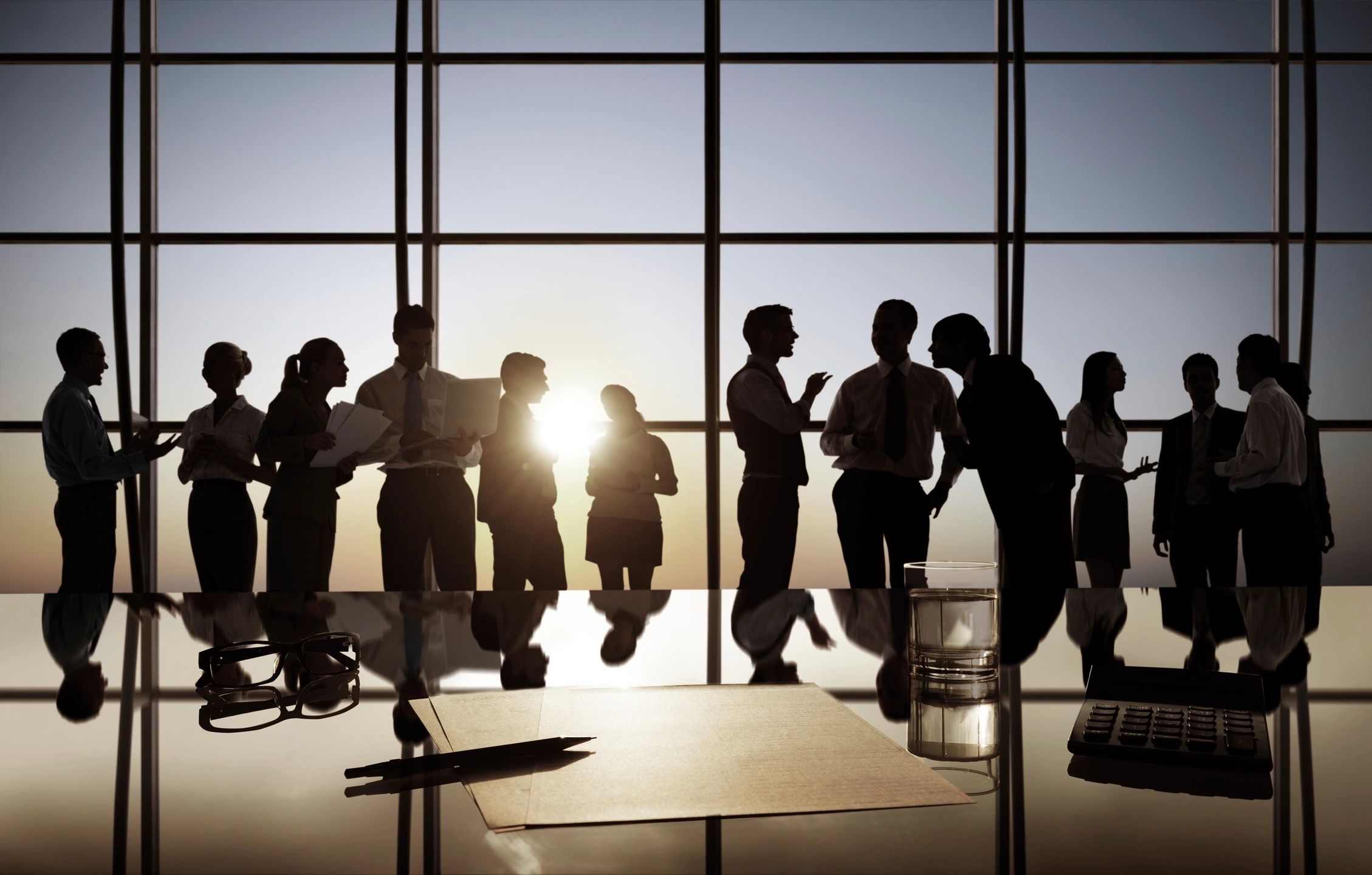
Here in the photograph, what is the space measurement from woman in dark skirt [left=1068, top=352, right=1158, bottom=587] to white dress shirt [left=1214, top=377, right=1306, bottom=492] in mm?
868

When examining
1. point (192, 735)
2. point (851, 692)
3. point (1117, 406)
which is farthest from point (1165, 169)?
point (192, 735)

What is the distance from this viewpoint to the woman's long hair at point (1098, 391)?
4.60m

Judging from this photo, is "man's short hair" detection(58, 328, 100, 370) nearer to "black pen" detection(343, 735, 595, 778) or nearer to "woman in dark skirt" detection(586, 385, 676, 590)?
"woman in dark skirt" detection(586, 385, 676, 590)

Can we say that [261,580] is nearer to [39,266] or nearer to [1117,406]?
[39,266]

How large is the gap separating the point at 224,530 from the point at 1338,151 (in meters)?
6.00

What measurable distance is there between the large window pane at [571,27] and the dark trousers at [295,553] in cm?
309

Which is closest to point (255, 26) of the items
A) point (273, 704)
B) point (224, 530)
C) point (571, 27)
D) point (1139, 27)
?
point (571, 27)

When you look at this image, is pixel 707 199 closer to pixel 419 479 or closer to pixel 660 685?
pixel 419 479

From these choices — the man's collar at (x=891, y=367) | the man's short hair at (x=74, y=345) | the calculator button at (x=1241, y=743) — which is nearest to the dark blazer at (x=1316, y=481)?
the man's collar at (x=891, y=367)

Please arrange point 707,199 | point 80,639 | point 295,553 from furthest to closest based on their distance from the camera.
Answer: point 707,199 < point 295,553 < point 80,639

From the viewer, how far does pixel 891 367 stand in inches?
156

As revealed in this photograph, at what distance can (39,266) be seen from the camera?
558 cm

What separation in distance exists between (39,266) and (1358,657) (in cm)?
632

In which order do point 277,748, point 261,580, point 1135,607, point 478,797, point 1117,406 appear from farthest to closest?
point 261,580, point 1117,406, point 1135,607, point 277,748, point 478,797
